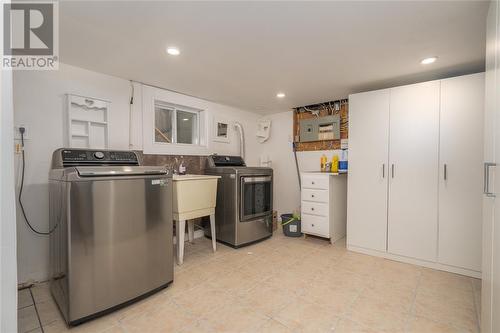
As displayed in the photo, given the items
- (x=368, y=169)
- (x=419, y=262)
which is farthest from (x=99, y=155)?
(x=419, y=262)

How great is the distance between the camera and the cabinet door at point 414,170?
92.1 inches

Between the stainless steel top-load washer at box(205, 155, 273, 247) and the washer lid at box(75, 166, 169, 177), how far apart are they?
1.14m

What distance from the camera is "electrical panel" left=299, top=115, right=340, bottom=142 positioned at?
137 inches

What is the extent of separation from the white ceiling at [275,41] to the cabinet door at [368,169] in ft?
1.06

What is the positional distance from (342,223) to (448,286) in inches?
56.3

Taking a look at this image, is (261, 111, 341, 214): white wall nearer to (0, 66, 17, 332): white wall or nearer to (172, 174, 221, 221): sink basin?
(172, 174, 221, 221): sink basin

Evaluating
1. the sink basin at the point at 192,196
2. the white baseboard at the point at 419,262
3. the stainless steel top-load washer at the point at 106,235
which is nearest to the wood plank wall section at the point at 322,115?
the white baseboard at the point at 419,262

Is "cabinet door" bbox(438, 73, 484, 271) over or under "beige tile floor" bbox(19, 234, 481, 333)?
over

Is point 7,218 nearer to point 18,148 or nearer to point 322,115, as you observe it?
point 18,148

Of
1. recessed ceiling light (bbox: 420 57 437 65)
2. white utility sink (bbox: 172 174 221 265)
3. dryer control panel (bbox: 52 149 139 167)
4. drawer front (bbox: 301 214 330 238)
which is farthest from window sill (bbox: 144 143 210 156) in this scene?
recessed ceiling light (bbox: 420 57 437 65)

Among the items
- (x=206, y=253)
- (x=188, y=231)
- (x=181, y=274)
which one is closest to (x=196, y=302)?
(x=181, y=274)

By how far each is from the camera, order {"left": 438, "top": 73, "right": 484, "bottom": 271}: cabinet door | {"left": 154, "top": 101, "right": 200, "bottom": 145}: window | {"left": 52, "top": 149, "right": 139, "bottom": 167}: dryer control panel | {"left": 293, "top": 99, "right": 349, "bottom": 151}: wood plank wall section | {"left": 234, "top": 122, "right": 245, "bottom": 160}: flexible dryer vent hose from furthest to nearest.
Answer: {"left": 234, "top": 122, "right": 245, "bottom": 160}: flexible dryer vent hose < {"left": 293, "top": 99, "right": 349, "bottom": 151}: wood plank wall section < {"left": 154, "top": 101, "right": 200, "bottom": 145}: window < {"left": 438, "top": 73, "right": 484, "bottom": 271}: cabinet door < {"left": 52, "top": 149, "right": 139, "bottom": 167}: dryer control panel

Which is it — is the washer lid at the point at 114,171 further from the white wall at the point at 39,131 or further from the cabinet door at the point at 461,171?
the cabinet door at the point at 461,171

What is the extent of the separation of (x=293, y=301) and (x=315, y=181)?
1715 mm
